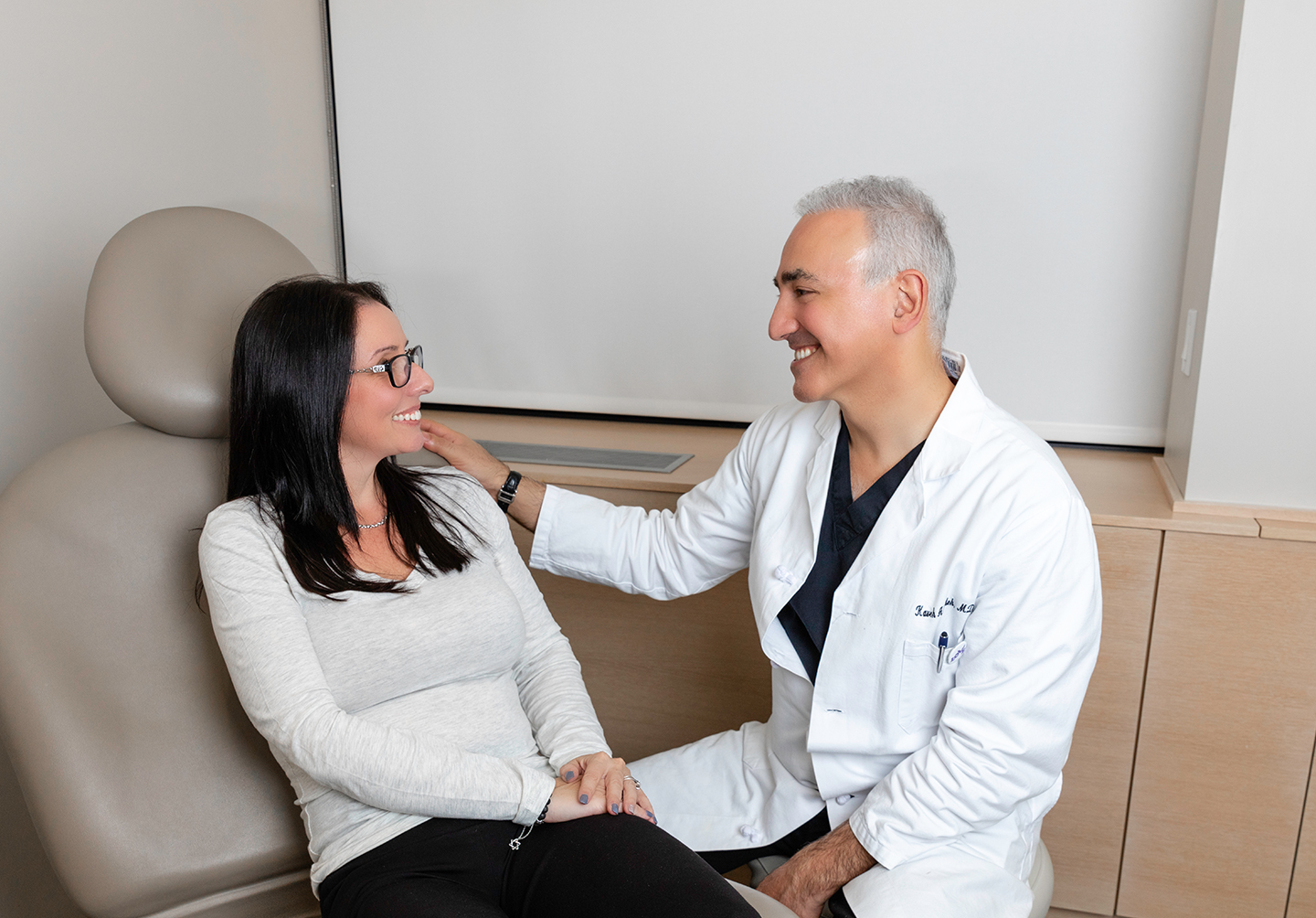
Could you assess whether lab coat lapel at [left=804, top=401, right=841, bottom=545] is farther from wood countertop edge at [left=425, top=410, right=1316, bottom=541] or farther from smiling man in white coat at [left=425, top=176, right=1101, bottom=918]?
wood countertop edge at [left=425, top=410, right=1316, bottom=541]

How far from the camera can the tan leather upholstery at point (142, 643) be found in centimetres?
121

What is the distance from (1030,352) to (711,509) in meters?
0.78

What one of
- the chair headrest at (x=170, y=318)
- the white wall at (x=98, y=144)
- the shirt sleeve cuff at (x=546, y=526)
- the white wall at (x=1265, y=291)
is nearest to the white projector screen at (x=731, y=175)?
the white wall at (x=98, y=144)

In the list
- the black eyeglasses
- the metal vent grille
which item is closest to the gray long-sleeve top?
the black eyeglasses

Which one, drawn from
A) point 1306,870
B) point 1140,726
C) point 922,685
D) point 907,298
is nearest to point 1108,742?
point 1140,726

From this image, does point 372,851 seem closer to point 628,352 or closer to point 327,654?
point 327,654

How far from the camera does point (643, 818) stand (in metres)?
1.22

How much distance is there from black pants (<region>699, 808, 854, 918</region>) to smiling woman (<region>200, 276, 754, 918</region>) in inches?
10.7

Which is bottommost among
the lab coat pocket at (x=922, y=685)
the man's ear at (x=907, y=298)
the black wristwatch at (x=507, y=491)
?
the lab coat pocket at (x=922, y=685)

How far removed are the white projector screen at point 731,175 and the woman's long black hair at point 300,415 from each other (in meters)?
0.95

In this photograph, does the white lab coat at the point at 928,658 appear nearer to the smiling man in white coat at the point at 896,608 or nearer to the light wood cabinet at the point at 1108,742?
the smiling man in white coat at the point at 896,608

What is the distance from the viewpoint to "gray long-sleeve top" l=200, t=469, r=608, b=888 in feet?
3.66

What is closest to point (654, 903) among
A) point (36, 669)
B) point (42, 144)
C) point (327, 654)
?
point (327, 654)

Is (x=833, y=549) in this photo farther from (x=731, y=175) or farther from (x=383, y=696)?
(x=731, y=175)
